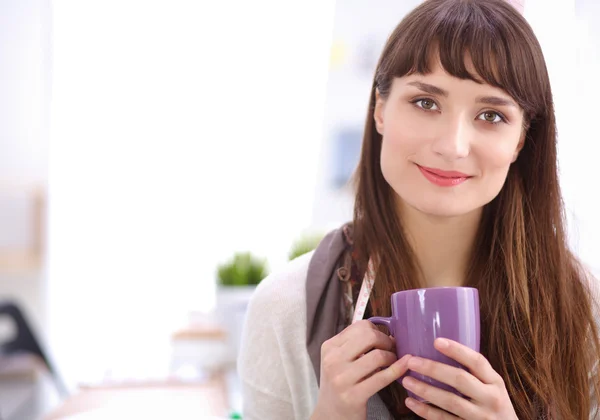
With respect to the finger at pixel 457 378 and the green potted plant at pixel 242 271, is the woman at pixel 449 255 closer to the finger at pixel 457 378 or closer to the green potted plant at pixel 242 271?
the finger at pixel 457 378

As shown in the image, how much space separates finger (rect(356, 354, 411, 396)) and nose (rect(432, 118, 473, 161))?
0.32m

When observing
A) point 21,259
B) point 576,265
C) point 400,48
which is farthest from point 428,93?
point 21,259

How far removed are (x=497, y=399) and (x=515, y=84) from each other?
0.47 m

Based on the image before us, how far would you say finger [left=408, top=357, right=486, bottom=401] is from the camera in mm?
778

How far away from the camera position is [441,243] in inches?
44.9

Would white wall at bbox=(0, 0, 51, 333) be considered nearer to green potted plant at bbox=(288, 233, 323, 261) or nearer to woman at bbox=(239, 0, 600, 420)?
green potted plant at bbox=(288, 233, 323, 261)

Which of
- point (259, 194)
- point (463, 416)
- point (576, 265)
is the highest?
point (576, 265)

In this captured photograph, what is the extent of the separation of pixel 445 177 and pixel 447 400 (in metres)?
0.35

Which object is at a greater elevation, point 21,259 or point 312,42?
point 312,42

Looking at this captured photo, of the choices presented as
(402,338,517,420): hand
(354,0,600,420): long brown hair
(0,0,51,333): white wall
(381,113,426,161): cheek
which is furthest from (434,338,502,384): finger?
(0,0,51,333): white wall

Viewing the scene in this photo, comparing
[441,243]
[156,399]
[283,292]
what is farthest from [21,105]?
[441,243]

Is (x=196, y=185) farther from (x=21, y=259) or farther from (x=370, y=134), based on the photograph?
(x=370, y=134)

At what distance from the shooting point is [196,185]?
390cm

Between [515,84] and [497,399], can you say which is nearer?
[497,399]
